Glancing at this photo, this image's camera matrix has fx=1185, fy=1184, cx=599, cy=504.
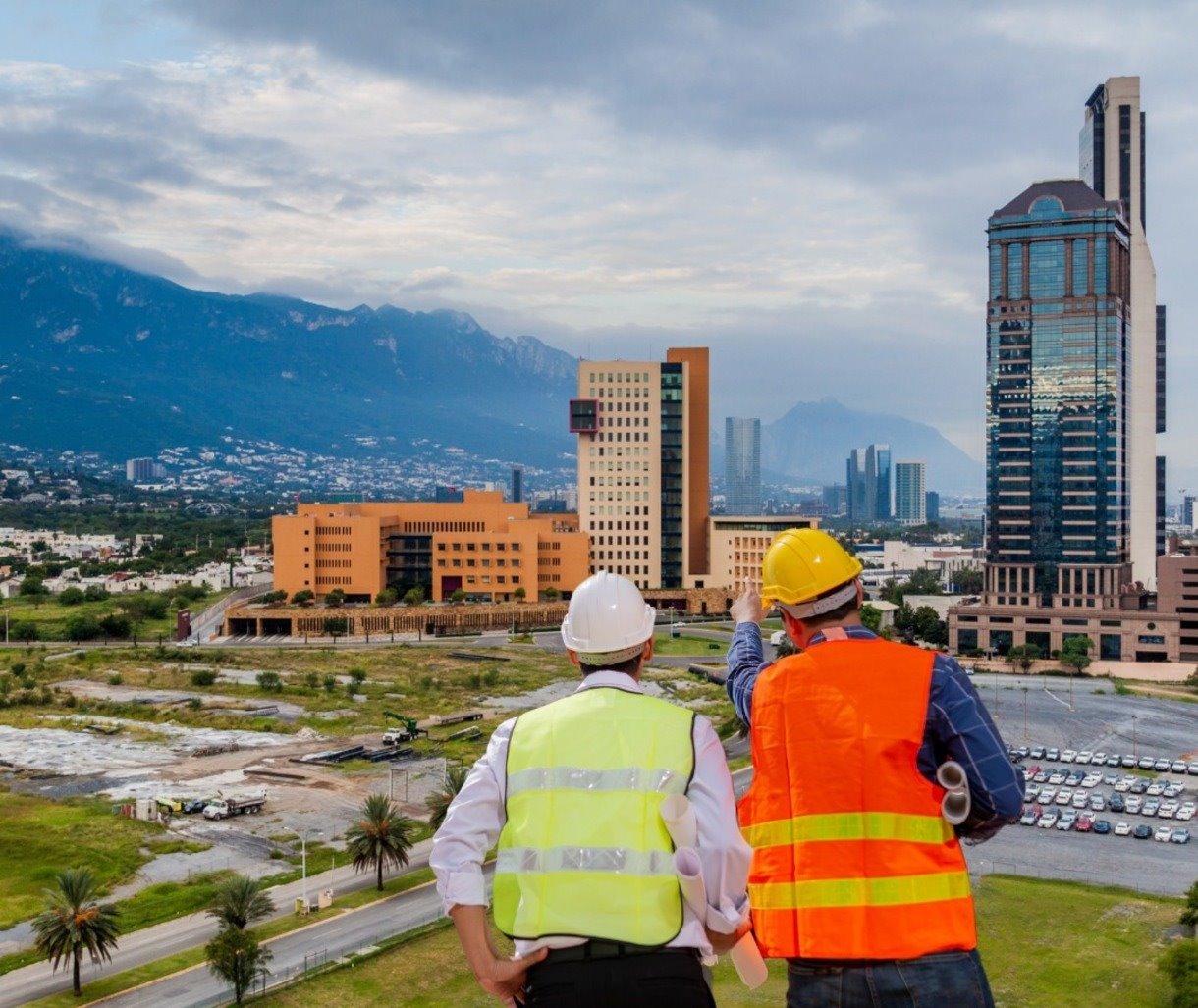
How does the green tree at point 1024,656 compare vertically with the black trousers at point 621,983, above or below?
below

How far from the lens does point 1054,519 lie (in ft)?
169

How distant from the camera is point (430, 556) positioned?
198 feet

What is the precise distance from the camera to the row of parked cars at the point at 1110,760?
98.7ft

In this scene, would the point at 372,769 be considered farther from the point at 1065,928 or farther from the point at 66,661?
the point at 66,661

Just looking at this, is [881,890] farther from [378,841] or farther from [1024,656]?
[1024,656]


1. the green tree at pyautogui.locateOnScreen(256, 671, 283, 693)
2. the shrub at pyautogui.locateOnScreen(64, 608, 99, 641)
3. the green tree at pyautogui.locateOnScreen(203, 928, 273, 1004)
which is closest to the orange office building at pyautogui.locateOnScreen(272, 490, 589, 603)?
the shrub at pyautogui.locateOnScreen(64, 608, 99, 641)

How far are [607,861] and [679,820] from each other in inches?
7.6

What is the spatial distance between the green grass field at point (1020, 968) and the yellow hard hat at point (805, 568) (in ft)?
39.4

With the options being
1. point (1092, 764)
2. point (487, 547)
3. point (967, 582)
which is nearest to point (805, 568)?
point (1092, 764)

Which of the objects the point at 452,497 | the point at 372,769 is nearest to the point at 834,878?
the point at 372,769

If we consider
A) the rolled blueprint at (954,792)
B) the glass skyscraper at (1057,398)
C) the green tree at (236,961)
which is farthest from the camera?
the glass skyscraper at (1057,398)

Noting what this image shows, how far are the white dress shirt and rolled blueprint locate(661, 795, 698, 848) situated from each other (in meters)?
0.08

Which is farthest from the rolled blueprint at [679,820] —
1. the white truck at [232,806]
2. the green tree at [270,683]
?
the green tree at [270,683]

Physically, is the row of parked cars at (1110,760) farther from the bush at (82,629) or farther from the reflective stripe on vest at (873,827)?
the bush at (82,629)
